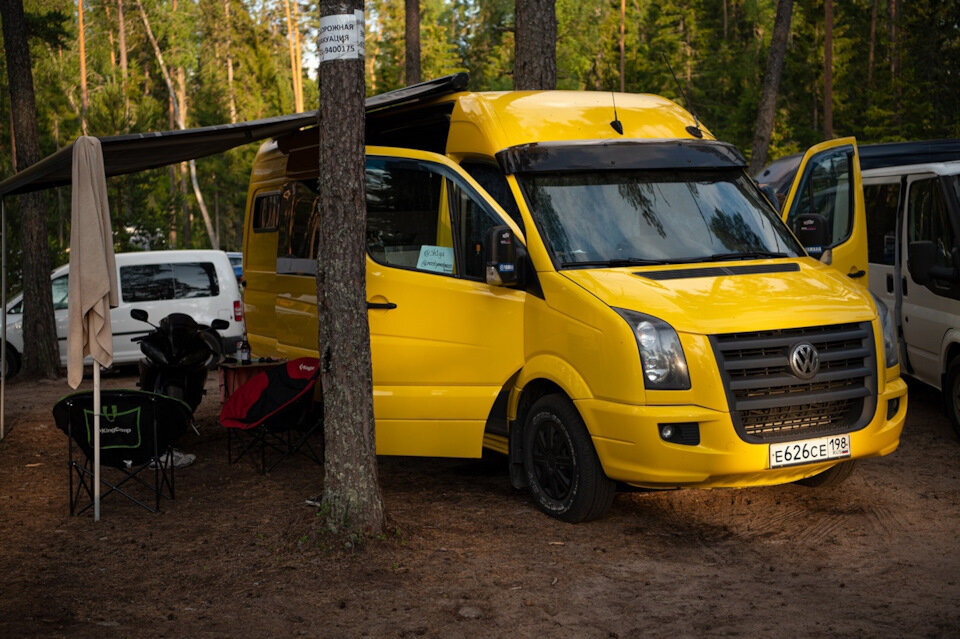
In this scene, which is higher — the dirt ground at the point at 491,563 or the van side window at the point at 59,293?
the van side window at the point at 59,293

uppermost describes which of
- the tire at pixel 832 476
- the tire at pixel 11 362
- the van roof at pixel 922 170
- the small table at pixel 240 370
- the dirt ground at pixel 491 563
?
the van roof at pixel 922 170

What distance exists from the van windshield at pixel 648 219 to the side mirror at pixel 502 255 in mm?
263

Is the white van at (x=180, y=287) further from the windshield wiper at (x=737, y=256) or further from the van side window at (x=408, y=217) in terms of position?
the windshield wiper at (x=737, y=256)

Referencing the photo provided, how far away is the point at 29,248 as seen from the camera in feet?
53.5

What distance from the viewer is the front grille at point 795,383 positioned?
645 centimetres

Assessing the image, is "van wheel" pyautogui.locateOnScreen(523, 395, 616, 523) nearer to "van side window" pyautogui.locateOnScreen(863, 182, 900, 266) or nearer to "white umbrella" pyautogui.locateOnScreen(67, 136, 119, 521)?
"white umbrella" pyautogui.locateOnScreen(67, 136, 119, 521)

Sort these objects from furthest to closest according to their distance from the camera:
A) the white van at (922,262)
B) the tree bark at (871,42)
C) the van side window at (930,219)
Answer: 1. the tree bark at (871,42)
2. the van side window at (930,219)
3. the white van at (922,262)

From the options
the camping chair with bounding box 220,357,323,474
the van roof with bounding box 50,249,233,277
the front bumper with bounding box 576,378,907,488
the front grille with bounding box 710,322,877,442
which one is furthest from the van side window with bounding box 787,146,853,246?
the van roof with bounding box 50,249,233,277

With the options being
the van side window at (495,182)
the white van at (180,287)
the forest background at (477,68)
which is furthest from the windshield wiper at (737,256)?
the forest background at (477,68)

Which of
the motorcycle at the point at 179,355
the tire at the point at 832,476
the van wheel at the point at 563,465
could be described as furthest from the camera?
the motorcycle at the point at 179,355

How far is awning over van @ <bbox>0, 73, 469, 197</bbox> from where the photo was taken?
7.93m

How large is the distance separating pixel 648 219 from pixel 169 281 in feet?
33.8

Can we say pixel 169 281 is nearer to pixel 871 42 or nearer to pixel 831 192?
pixel 831 192

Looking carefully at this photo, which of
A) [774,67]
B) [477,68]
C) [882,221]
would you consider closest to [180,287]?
[882,221]
